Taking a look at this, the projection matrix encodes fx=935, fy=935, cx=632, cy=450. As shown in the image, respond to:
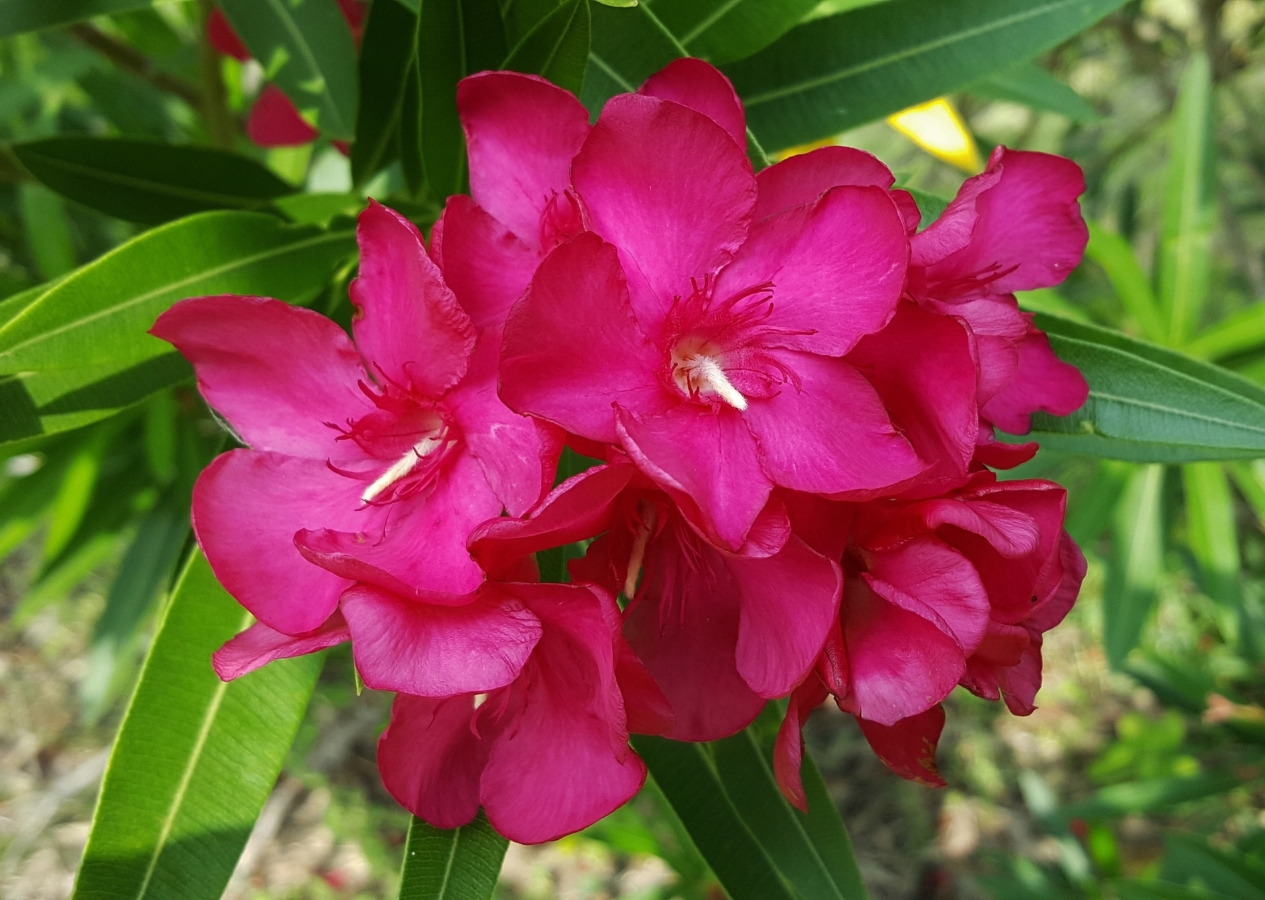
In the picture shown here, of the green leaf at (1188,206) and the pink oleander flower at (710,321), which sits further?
the green leaf at (1188,206)

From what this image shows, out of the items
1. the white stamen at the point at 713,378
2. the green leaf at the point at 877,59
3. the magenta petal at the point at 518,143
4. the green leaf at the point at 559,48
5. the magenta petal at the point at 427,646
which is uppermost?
the green leaf at the point at 559,48

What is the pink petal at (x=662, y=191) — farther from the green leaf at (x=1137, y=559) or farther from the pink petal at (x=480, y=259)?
the green leaf at (x=1137, y=559)

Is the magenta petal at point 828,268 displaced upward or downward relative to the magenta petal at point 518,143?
downward

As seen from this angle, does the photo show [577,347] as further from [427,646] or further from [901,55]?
[901,55]

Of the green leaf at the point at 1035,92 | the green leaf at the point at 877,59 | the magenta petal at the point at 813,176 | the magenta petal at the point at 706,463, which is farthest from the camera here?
the green leaf at the point at 1035,92

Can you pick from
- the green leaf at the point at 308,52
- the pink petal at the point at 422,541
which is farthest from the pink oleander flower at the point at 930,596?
the green leaf at the point at 308,52

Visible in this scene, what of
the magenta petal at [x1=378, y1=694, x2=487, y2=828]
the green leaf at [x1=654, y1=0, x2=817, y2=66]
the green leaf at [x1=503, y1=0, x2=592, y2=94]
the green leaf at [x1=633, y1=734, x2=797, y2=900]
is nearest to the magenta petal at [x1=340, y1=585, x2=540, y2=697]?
the magenta petal at [x1=378, y1=694, x2=487, y2=828]

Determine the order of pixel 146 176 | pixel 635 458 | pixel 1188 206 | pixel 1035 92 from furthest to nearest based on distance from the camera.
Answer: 1. pixel 1188 206
2. pixel 1035 92
3. pixel 146 176
4. pixel 635 458

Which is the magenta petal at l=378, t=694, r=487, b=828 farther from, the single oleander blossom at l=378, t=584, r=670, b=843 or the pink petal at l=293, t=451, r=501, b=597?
the pink petal at l=293, t=451, r=501, b=597

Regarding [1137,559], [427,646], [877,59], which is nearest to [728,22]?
[877,59]
